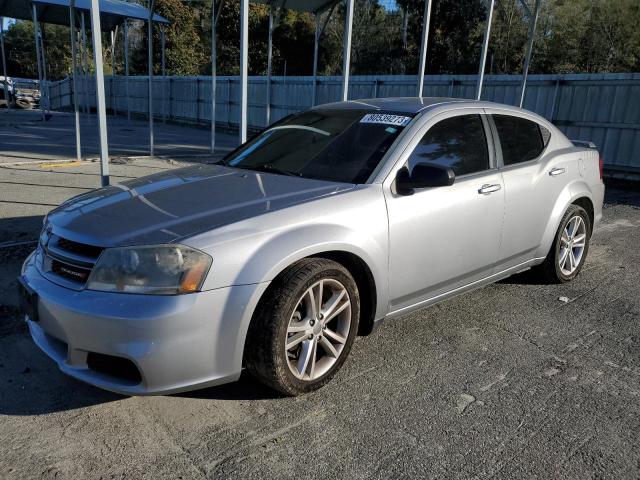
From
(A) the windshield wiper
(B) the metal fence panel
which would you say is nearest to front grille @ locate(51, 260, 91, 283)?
(A) the windshield wiper

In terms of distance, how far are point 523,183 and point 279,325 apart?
2455 millimetres

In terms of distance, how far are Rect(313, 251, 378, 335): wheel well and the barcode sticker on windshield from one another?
42.6 inches

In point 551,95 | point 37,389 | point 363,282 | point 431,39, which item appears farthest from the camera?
point 431,39

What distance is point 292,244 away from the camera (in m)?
2.83

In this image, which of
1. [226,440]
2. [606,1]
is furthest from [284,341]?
[606,1]

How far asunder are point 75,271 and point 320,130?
201cm

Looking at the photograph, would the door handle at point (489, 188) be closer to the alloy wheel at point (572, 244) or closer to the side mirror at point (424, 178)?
the side mirror at point (424, 178)

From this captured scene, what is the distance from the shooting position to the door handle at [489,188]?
383cm

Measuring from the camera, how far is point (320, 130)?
399 cm

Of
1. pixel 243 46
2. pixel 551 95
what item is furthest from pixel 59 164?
pixel 551 95

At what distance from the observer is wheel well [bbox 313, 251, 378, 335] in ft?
10.3

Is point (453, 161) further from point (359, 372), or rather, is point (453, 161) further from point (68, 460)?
point (68, 460)

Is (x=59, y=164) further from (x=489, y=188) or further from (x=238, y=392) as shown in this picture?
(x=489, y=188)

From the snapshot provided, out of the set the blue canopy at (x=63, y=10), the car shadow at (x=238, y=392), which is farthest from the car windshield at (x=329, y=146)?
the blue canopy at (x=63, y=10)
